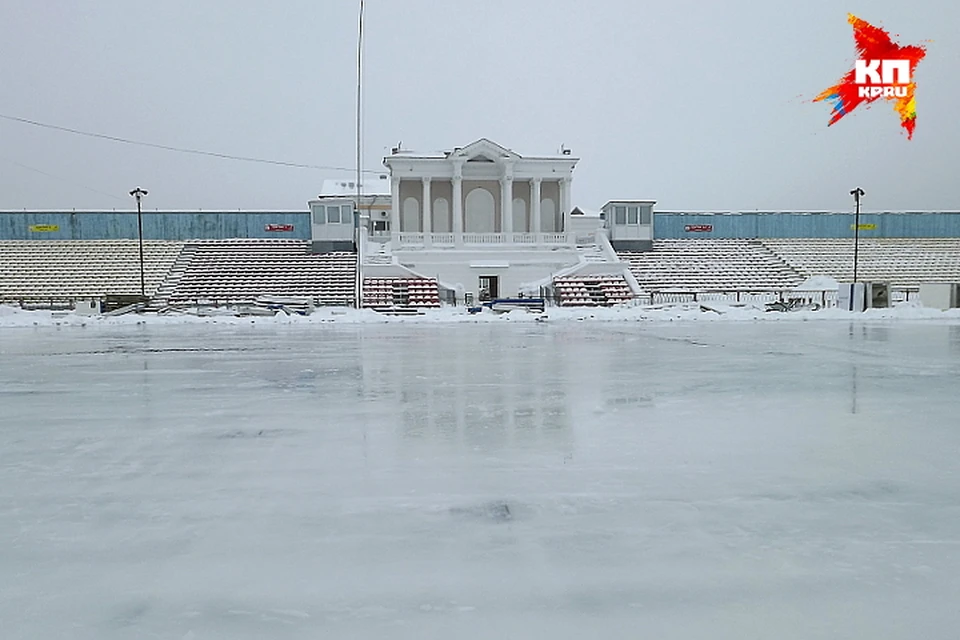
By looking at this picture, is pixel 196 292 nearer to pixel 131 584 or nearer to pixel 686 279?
pixel 686 279

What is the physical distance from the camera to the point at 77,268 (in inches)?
1654

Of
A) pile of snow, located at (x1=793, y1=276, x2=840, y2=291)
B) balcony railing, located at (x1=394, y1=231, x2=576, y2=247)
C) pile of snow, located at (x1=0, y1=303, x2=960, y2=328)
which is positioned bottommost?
pile of snow, located at (x1=0, y1=303, x2=960, y2=328)

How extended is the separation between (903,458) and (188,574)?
181 inches

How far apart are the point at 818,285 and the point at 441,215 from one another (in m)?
24.1

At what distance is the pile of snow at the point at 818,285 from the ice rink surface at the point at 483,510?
107ft

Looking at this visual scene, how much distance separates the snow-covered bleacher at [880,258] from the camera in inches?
1705

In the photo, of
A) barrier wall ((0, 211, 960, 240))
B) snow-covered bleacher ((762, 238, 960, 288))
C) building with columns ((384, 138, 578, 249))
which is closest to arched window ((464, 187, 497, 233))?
building with columns ((384, 138, 578, 249))

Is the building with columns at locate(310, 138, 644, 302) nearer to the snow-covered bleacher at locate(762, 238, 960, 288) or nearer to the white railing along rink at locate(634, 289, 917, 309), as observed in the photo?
the white railing along rink at locate(634, 289, 917, 309)

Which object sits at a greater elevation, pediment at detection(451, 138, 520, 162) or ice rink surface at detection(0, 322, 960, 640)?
pediment at detection(451, 138, 520, 162)

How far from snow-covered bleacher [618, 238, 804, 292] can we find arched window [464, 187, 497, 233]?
9340 millimetres

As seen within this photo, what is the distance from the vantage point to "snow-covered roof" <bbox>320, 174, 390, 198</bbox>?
56844 mm

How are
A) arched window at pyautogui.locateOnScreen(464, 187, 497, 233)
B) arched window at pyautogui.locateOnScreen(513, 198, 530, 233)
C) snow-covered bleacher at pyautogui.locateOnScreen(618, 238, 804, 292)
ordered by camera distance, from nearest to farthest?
snow-covered bleacher at pyautogui.locateOnScreen(618, 238, 804, 292)
arched window at pyautogui.locateOnScreen(464, 187, 497, 233)
arched window at pyautogui.locateOnScreen(513, 198, 530, 233)

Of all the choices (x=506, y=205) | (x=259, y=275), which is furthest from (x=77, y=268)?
(x=506, y=205)

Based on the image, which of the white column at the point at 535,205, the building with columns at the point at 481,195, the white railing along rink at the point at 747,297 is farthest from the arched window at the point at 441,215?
the white railing along rink at the point at 747,297
